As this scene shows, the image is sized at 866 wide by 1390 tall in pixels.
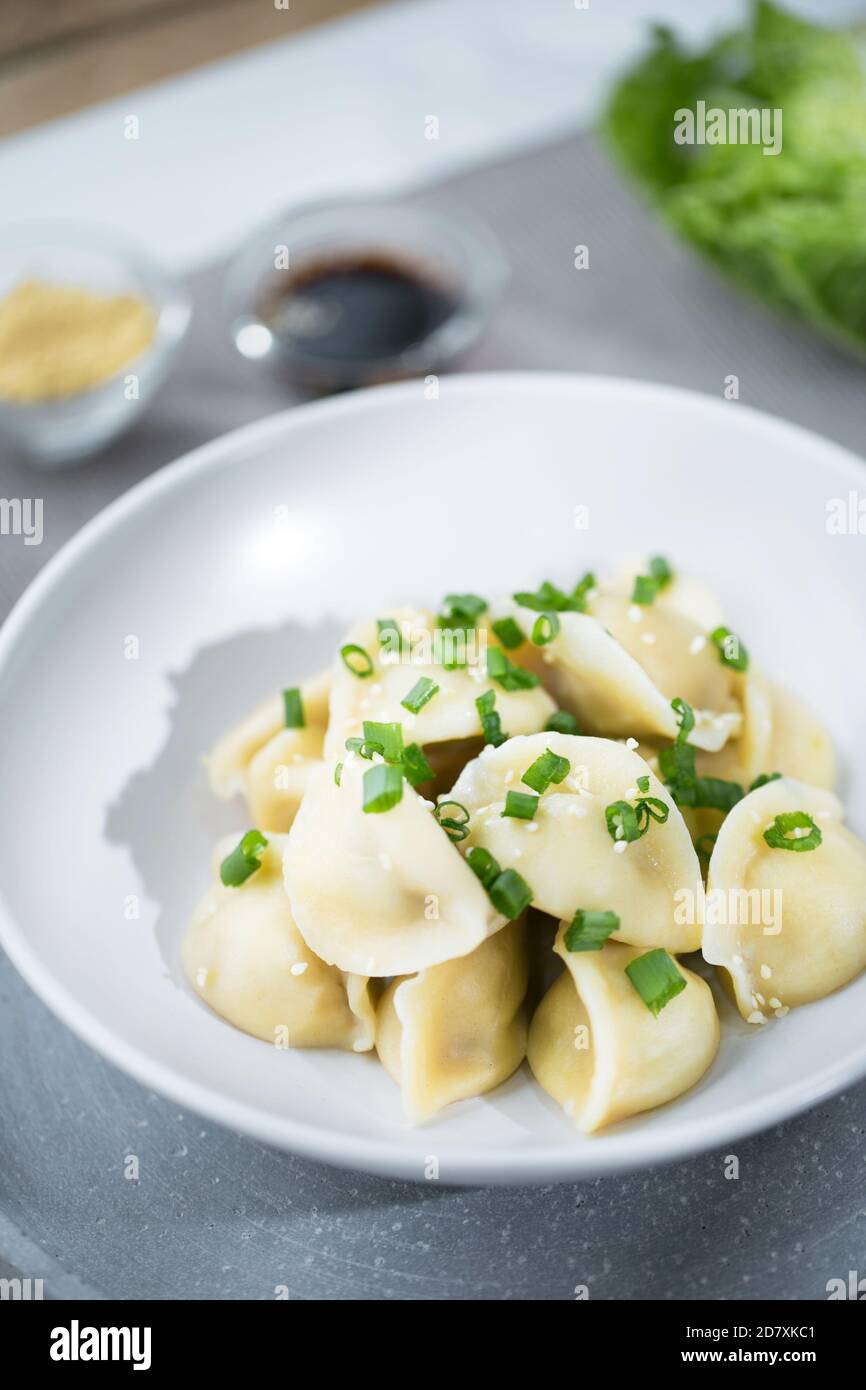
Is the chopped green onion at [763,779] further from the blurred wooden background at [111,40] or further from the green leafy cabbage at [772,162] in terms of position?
the blurred wooden background at [111,40]

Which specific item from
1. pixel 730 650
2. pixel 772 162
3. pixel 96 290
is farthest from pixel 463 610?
pixel 772 162

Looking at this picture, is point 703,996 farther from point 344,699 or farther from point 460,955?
point 344,699

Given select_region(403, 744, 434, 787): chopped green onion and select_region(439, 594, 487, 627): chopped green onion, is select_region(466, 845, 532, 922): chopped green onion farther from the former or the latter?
select_region(439, 594, 487, 627): chopped green onion

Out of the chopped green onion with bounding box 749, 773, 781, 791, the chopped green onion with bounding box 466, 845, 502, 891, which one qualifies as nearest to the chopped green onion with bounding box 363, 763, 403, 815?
the chopped green onion with bounding box 466, 845, 502, 891

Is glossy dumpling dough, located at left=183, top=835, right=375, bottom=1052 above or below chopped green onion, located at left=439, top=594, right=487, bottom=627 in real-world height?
below

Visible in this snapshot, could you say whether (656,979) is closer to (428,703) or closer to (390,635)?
(428,703)

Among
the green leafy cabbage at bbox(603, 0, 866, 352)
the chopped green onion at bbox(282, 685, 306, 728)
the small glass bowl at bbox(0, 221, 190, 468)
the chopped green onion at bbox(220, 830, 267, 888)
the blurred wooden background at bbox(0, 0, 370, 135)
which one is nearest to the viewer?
the chopped green onion at bbox(220, 830, 267, 888)

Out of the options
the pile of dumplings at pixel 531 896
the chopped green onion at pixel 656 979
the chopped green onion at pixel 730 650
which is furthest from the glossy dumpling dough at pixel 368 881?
the chopped green onion at pixel 730 650
